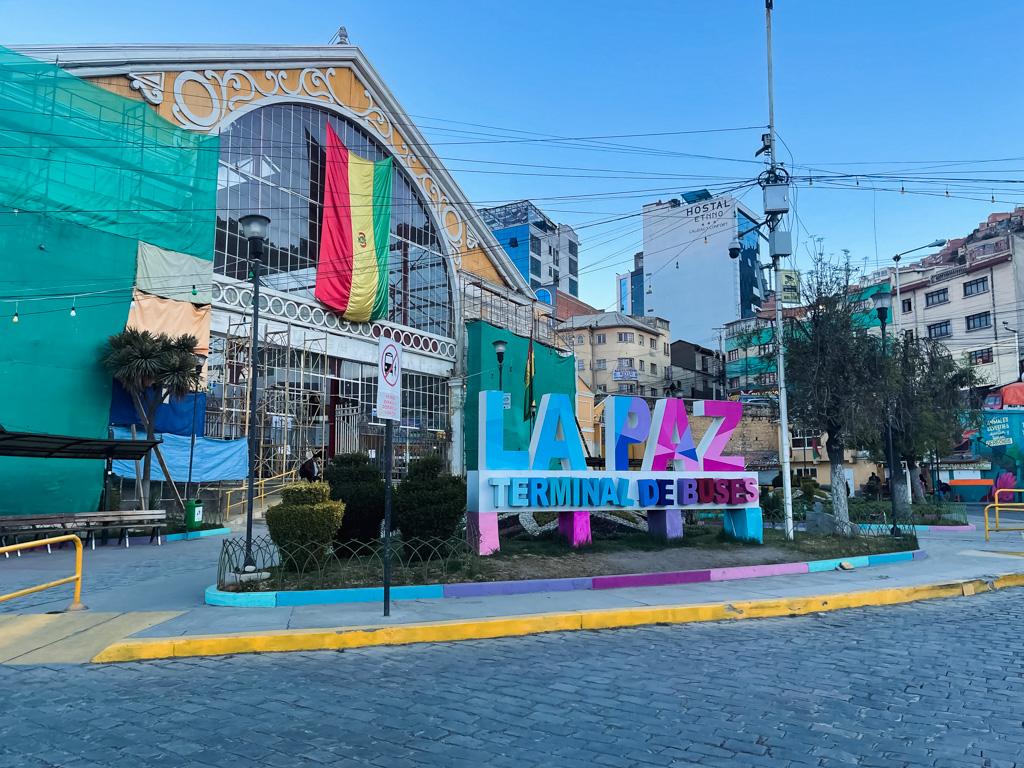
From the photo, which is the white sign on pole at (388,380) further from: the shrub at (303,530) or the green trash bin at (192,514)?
the green trash bin at (192,514)

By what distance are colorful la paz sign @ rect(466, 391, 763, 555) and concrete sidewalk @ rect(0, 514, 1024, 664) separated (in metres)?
2.54

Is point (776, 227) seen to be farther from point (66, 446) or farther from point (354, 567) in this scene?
point (66, 446)

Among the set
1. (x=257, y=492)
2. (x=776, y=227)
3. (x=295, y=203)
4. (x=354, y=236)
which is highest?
(x=295, y=203)

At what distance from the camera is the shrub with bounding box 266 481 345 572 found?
34.6 feet

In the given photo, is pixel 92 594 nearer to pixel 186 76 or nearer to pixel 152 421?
pixel 152 421

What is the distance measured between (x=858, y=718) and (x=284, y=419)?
2485 centimetres

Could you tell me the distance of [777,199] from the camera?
685 inches

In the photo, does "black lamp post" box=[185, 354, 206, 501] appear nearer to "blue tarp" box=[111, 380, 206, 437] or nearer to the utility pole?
"blue tarp" box=[111, 380, 206, 437]

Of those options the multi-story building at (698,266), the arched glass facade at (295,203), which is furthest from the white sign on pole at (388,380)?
the multi-story building at (698,266)

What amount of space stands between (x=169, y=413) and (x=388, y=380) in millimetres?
18154

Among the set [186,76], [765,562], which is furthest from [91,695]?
[186,76]

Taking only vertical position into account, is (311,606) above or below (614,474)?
below

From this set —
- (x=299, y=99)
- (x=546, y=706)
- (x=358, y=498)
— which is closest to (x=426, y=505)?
(x=358, y=498)

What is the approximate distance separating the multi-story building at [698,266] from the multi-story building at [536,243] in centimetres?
958
